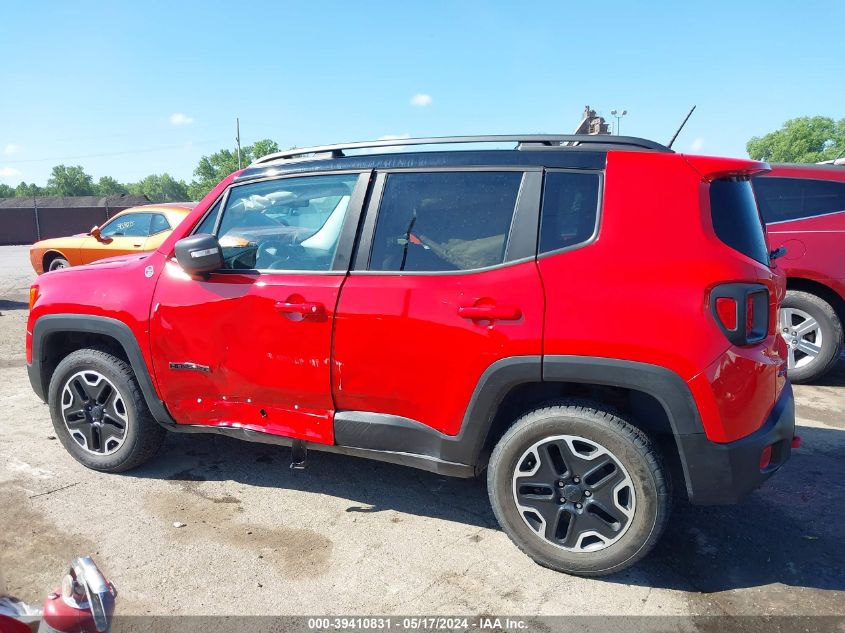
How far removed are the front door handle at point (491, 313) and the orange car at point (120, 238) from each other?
7503 mm

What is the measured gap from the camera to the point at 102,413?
3711 mm

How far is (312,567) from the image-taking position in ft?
9.25

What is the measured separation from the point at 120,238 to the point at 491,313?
29.3 ft

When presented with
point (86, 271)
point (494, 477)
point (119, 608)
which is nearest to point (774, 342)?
point (494, 477)

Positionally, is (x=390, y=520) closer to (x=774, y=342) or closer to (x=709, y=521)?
(x=709, y=521)

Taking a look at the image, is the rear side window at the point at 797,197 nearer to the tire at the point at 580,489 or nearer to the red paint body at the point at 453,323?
the red paint body at the point at 453,323

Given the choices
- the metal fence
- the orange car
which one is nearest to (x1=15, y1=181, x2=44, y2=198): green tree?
the metal fence

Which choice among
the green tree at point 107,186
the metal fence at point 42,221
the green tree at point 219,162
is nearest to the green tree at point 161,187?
the green tree at point 107,186

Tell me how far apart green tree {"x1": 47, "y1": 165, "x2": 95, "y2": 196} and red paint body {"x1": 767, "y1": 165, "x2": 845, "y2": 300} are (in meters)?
123

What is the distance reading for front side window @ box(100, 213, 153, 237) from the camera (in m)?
9.59

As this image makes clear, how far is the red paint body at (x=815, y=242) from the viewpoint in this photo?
550 centimetres

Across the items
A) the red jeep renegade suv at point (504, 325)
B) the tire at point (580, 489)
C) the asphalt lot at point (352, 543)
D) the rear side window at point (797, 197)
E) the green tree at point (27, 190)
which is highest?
the green tree at point (27, 190)

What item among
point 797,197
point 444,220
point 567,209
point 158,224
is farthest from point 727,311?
point 158,224

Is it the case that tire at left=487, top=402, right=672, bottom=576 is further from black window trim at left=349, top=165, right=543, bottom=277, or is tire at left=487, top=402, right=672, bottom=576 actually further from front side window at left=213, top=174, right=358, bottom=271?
front side window at left=213, top=174, right=358, bottom=271
